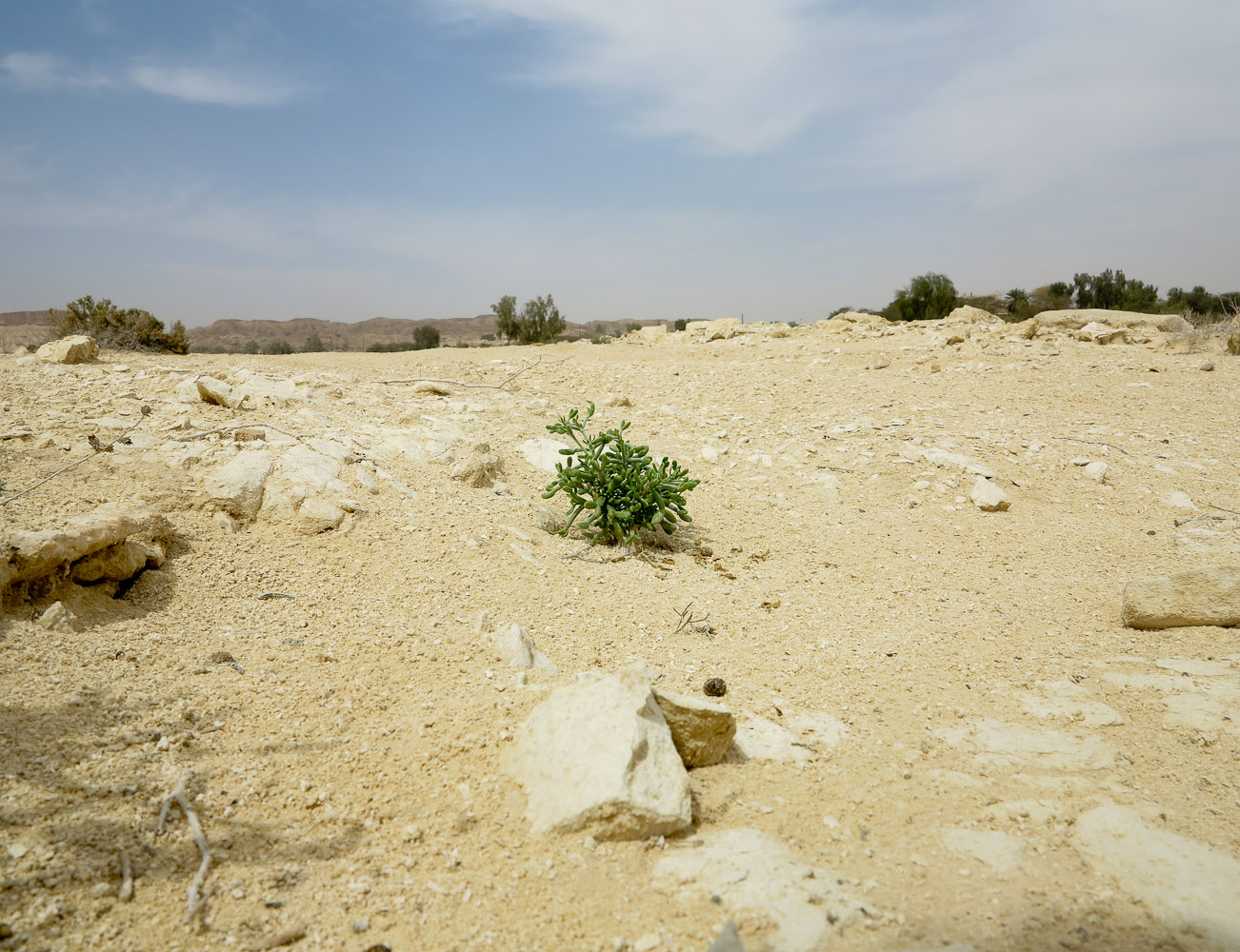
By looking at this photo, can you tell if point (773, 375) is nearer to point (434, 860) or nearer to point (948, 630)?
point (948, 630)

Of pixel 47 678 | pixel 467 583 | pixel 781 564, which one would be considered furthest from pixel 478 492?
pixel 47 678

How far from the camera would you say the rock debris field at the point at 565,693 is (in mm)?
1600

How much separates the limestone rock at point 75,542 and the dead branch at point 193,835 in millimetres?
1174

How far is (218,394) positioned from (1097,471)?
640 centimetres

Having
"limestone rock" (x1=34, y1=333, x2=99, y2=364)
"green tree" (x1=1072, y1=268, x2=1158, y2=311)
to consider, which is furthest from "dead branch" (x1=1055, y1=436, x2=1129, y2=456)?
"green tree" (x1=1072, y1=268, x2=1158, y2=311)

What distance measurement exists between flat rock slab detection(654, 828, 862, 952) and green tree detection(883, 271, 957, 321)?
18.0 meters

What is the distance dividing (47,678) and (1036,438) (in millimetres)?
6722

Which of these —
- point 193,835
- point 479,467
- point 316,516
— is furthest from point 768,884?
point 479,467

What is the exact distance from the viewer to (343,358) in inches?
337

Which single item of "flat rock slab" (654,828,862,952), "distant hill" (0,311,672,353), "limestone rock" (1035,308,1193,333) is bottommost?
"flat rock slab" (654,828,862,952)

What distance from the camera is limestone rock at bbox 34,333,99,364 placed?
5.37 metres

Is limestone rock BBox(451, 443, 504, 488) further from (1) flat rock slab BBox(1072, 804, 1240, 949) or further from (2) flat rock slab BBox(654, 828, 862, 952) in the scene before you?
(1) flat rock slab BBox(1072, 804, 1240, 949)

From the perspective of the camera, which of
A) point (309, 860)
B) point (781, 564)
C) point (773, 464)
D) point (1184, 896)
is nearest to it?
point (1184, 896)

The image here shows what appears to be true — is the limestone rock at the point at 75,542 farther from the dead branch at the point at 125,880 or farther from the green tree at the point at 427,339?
the green tree at the point at 427,339
